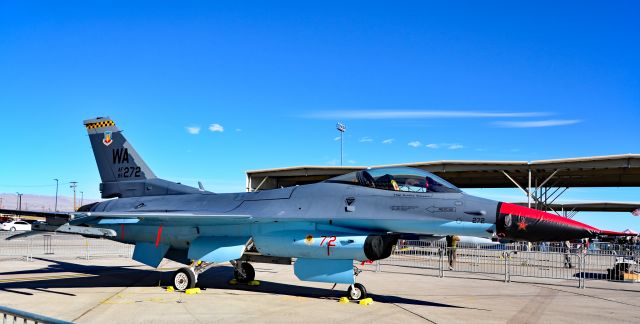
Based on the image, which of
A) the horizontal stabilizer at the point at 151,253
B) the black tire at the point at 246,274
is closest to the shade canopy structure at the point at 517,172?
the black tire at the point at 246,274

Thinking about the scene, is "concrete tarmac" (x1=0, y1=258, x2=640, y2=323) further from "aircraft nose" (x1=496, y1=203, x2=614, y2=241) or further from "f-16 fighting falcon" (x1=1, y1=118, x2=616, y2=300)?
"aircraft nose" (x1=496, y1=203, x2=614, y2=241)

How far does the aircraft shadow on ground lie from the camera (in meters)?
11.0

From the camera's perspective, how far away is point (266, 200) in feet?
37.5

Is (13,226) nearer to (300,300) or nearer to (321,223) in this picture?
(300,300)

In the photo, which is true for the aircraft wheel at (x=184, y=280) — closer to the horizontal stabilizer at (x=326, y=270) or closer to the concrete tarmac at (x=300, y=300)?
the concrete tarmac at (x=300, y=300)

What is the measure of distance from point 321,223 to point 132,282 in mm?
5805

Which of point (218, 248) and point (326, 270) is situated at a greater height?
point (218, 248)

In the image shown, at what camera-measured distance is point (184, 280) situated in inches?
446

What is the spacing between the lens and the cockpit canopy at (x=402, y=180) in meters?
9.84

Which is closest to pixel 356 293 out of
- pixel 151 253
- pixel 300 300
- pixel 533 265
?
pixel 300 300

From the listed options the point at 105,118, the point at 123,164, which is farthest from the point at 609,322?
the point at 105,118

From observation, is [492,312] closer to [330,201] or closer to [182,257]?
[330,201]

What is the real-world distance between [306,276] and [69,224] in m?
5.41

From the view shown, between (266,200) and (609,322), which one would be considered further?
(266,200)
